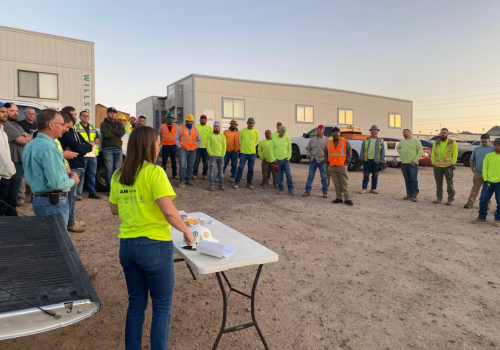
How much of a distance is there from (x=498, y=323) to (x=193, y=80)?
1562cm

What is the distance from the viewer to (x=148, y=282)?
88.8 inches

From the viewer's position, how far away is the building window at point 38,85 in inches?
387

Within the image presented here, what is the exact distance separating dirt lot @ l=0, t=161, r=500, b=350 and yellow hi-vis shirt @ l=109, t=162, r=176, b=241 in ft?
3.90

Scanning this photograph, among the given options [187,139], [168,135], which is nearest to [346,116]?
[168,135]

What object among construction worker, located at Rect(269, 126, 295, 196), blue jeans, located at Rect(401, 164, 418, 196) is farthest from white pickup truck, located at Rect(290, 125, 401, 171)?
construction worker, located at Rect(269, 126, 295, 196)

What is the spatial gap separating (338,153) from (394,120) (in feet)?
65.4

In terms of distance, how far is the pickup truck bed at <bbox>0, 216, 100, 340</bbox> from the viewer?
1431mm

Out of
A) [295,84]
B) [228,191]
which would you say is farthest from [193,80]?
[228,191]

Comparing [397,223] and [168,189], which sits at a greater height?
[168,189]

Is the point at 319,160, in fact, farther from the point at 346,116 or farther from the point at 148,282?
the point at 346,116

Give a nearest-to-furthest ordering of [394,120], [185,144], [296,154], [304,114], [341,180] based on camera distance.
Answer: [341,180] → [185,144] → [296,154] → [304,114] → [394,120]

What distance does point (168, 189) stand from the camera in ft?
7.18

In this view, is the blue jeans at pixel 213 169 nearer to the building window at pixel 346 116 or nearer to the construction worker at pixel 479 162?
the construction worker at pixel 479 162

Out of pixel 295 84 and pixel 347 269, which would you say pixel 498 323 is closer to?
pixel 347 269
